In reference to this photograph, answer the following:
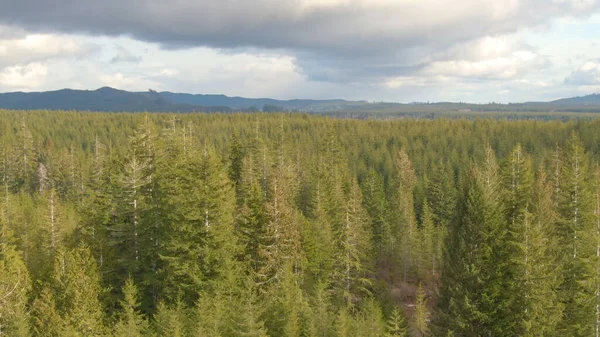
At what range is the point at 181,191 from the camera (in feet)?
96.1

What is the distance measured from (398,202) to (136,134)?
42180mm

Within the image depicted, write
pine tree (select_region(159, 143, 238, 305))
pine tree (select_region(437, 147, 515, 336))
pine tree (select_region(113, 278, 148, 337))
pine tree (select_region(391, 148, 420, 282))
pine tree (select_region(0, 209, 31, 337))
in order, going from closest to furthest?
pine tree (select_region(0, 209, 31, 337)) < pine tree (select_region(113, 278, 148, 337)) < pine tree (select_region(437, 147, 515, 336)) < pine tree (select_region(159, 143, 238, 305)) < pine tree (select_region(391, 148, 420, 282))

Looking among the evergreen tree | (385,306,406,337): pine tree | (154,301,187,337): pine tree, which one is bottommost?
the evergreen tree

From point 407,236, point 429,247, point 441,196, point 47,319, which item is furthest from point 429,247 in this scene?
point 47,319

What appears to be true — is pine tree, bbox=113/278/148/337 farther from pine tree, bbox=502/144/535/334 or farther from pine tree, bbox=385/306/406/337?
pine tree, bbox=502/144/535/334

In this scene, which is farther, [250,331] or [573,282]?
[573,282]

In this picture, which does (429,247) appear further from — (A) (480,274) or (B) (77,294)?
(B) (77,294)

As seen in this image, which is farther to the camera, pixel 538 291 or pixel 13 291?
pixel 538 291

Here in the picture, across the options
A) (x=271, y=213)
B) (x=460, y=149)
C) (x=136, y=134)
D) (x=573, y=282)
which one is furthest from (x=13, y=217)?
(x=460, y=149)

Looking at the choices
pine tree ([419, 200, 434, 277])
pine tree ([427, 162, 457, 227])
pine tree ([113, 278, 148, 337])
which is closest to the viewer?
pine tree ([113, 278, 148, 337])

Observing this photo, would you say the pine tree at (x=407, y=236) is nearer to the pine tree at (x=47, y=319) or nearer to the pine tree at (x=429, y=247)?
the pine tree at (x=429, y=247)

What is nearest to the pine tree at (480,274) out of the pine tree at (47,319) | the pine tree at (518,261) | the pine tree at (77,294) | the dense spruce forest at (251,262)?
the dense spruce forest at (251,262)

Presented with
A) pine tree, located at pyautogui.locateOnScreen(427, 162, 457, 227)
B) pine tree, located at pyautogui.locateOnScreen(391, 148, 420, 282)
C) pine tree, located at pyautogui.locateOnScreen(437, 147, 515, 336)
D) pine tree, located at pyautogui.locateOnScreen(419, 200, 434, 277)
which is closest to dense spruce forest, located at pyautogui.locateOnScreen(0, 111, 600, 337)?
pine tree, located at pyautogui.locateOnScreen(437, 147, 515, 336)

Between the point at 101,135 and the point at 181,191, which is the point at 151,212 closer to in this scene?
the point at 181,191
